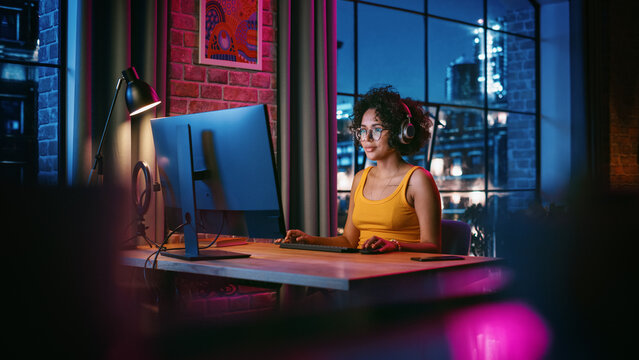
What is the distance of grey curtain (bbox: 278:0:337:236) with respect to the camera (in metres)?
3.26

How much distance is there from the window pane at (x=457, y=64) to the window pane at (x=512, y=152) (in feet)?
1.52

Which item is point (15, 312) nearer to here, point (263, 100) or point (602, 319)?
point (602, 319)

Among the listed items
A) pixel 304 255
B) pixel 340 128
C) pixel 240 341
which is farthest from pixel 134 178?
pixel 340 128

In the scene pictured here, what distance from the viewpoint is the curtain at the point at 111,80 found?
2492 millimetres

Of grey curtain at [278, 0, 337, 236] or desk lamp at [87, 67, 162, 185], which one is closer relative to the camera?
desk lamp at [87, 67, 162, 185]

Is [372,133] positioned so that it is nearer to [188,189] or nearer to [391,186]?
[391,186]

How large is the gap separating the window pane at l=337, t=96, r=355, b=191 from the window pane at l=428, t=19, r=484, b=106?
1132mm

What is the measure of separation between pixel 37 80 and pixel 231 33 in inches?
41.8

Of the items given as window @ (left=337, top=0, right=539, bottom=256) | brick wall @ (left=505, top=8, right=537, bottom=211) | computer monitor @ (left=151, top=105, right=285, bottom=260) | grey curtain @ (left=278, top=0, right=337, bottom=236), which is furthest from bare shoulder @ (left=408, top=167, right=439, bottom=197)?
brick wall @ (left=505, top=8, right=537, bottom=211)

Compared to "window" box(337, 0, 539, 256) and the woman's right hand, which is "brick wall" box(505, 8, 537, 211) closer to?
"window" box(337, 0, 539, 256)

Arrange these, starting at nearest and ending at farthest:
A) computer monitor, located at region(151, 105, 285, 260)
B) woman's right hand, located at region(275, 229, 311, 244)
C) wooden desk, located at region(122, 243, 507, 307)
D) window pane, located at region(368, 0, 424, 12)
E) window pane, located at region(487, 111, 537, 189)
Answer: wooden desk, located at region(122, 243, 507, 307) → computer monitor, located at region(151, 105, 285, 260) → woman's right hand, located at region(275, 229, 311, 244) → window pane, located at region(368, 0, 424, 12) → window pane, located at region(487, 111, 537, 189)

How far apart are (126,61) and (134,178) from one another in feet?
1.99

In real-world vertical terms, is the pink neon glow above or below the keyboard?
below

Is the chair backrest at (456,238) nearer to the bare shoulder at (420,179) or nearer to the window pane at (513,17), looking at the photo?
the bare shoulder at (420,179)
